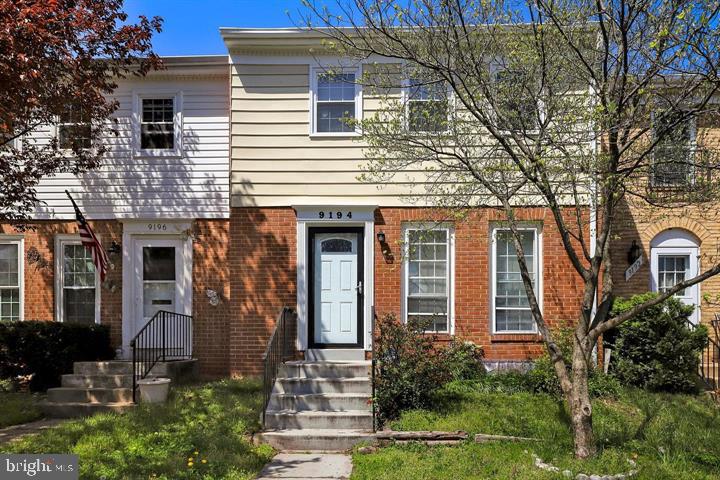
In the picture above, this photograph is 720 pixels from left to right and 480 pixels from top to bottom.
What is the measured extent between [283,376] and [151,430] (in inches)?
82.5

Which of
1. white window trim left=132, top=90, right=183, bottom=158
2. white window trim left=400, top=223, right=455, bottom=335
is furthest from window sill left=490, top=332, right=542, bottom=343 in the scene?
white window trim left=132, top=90, right=183, bottom=158

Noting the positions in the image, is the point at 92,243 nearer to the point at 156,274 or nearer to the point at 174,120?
the point at 156,274

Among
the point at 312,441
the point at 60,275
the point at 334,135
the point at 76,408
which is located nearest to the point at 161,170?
the point at 60,275

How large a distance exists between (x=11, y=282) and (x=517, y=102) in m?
9.74

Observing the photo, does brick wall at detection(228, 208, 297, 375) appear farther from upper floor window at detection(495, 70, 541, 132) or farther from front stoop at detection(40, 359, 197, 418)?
upper floor window at detection(495, 70, 541, 132)

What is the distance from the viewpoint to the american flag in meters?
10.3

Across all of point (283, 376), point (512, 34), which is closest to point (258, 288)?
point (283, 376)

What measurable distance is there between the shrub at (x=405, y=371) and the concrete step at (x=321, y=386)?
575 millimetres

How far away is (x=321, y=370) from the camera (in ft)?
29.6

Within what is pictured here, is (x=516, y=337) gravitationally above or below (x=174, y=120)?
below

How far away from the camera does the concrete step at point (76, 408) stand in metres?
8.84

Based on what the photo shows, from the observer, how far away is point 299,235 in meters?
10.1

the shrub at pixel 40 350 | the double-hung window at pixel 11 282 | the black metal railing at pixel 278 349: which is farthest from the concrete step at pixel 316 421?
the double-hung window at pixel 11 282

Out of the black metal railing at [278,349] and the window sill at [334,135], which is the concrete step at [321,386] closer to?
the black metal railing at [278,349]
